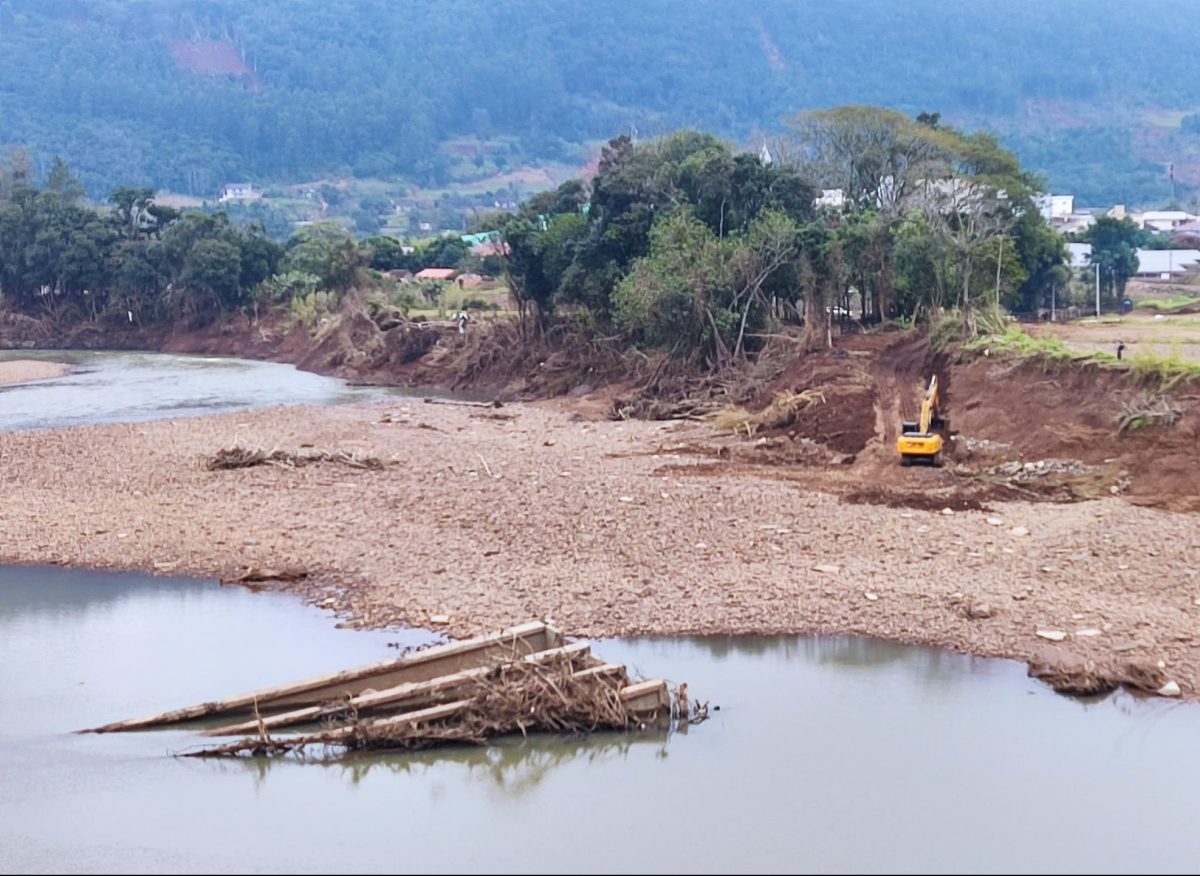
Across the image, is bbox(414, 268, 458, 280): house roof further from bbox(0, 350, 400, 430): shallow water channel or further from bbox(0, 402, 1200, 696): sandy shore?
bbox(0, 402, 1200, 696): sandy shore

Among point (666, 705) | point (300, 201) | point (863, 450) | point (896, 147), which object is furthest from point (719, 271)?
point (300, 201)

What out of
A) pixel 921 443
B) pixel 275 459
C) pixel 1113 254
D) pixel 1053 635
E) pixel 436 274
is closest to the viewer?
pixel 1053 635

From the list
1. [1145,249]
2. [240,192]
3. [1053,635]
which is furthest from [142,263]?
[240,192]

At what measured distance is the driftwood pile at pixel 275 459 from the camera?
74.2 feet

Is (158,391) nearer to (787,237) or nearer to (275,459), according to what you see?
(275,459)

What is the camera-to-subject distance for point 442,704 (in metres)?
12.3

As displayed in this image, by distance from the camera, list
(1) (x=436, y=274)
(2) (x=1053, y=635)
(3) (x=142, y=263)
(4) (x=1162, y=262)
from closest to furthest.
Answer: (2) (x=1053, y=635) → (4) (x=1162, y=262) → (3) (x=142, y=263) → (1) (x=436, y=274)

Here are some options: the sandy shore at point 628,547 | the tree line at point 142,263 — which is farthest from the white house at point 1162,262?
the sandy shore at point 628,547

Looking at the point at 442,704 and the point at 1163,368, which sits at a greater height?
the point at 1163,368

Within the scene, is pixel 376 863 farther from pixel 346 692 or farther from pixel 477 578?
pixel 477 578

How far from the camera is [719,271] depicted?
104ft

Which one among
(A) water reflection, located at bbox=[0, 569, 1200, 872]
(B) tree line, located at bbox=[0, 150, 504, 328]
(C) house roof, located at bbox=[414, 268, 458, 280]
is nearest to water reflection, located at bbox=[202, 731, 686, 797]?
(A) water reflection, located at bbox=[0, 569, 1200, 872]

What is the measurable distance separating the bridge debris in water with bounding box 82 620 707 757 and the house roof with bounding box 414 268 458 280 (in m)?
49.9

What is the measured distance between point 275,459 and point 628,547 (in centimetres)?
792
